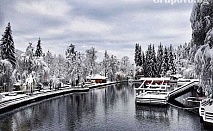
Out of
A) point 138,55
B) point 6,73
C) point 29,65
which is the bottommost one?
point 6,73

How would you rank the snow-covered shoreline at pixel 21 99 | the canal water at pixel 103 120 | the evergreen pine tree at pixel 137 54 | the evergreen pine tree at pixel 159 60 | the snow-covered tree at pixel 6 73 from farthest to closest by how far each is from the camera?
the evergreen pine tree at pixel 137 54, the evergreen pine tree at pixel 159 60, the snow-covered shoreline at pixel 21 99, the snow-covered tree at pixel 6 73, the canal water at pixel 103 120

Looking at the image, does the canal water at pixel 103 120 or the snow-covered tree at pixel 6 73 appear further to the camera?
the snow-covered tree at pixel 6 73

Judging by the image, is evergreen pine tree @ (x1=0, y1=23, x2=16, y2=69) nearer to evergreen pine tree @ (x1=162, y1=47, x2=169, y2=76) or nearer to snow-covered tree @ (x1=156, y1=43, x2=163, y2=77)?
evergreen pine tree @ (x1=162, y1=47, x2=169, y2=76)

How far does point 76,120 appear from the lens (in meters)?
24.1

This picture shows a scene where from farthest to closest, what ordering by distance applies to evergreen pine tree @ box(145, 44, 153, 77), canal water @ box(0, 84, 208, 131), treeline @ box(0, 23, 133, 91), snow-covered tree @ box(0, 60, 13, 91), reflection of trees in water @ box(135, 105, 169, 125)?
1. evergreen pine tree @ box(145, 44, 153, 77)
2. treeline @ box(0, 23, 133, 91)
3. snow-covered tree @ box(0, 60, 13, 91)
4. reflection of trees in water @ box(135, 105, 169, 125)
5. canal water @ box(0, 84, 208, 131)

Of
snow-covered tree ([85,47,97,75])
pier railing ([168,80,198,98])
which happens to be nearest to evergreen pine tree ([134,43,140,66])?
snow-covered tree ([85,47,97,75])

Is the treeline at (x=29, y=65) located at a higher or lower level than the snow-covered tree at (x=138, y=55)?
lower

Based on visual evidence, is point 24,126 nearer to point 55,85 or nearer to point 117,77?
point 55,85

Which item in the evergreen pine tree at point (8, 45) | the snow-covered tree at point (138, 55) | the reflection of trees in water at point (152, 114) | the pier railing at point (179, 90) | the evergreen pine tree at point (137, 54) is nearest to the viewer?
the reflection of trees in water at point (152, 114)

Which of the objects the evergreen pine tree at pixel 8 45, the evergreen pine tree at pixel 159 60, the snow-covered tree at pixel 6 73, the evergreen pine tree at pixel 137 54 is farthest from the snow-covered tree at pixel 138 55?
the snow-covered tree at pixel 6 73

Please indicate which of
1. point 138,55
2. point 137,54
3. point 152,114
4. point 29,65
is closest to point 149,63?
point 138,55

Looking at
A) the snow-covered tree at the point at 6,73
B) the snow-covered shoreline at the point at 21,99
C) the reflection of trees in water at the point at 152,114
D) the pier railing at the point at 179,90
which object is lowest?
the reflection of trees in water at the point at 152,114

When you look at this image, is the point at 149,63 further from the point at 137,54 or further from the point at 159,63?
the point at 137,54

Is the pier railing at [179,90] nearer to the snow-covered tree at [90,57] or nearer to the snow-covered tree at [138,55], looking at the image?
the snow-covered tree at [90,57]
